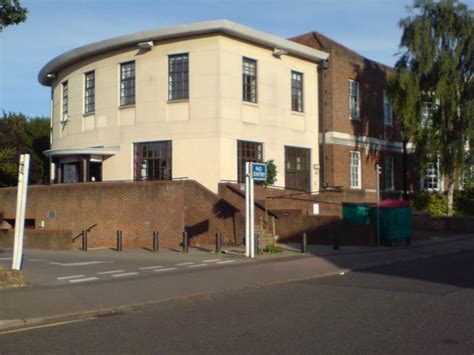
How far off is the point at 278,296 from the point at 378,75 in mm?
26188

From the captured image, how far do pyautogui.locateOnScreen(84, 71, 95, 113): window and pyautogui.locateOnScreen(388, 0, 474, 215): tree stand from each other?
622 inches

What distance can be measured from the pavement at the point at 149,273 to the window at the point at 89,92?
33.7 ft

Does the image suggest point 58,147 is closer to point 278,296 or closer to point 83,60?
point 83,60

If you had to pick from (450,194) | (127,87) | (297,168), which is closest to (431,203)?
(450,194)

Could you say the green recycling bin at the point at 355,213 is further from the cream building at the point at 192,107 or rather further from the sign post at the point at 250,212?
the cream building at the point at 192,107

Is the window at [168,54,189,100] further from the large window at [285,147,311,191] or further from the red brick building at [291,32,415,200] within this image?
the red brick building at [291,32,415,200]

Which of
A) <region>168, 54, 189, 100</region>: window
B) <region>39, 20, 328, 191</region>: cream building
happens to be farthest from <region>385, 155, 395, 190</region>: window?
<region>168, 54, 189, 100</region>: window

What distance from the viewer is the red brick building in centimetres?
3238

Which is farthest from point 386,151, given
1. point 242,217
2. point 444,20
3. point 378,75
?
point 242,217

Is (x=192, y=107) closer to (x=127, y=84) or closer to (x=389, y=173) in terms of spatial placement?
(x=127, y=84)

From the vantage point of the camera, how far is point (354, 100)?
1344 inches

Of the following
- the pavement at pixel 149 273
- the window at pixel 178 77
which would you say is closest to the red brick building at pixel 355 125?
the window at pixel 178 77

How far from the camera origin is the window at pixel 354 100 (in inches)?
1329

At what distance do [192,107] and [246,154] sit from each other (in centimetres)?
338
